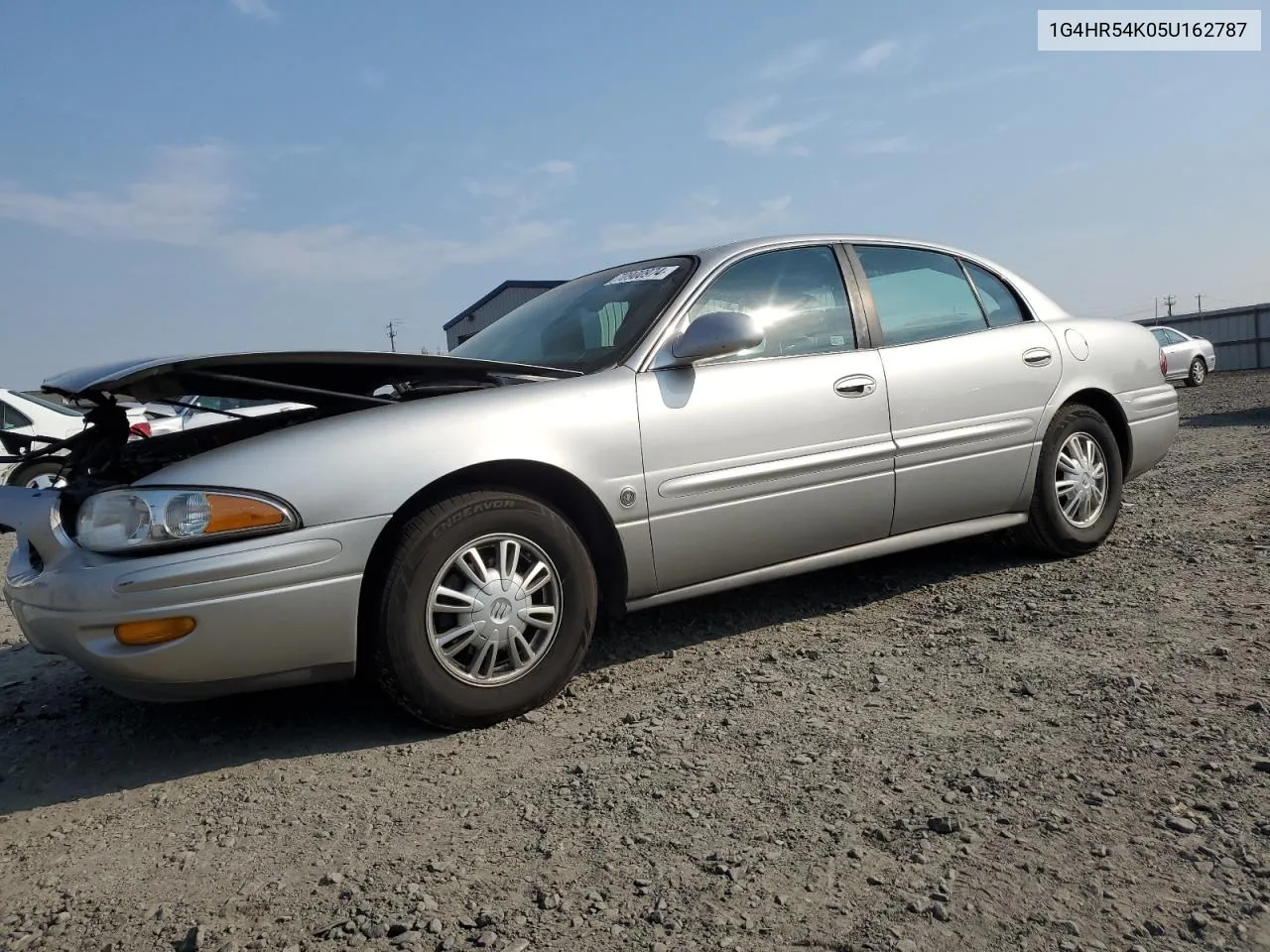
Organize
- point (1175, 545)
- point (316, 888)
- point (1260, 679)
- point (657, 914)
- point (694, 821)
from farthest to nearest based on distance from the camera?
point (1175, 545), point (1260, 679), point (694, 821), point (316, 888), point (657, 914)

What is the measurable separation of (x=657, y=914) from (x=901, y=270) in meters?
3.03

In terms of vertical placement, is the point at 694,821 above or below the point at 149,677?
below

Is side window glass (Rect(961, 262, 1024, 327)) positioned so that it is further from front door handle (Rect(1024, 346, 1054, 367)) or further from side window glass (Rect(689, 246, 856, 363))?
side window glass (Rect(689, 246, 856, 363))

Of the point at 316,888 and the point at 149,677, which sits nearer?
the point at 316,888

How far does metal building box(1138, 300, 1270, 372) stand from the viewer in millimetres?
27922

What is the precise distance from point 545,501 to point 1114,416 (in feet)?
9.84

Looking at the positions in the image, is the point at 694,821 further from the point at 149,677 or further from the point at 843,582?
the point at 843,582

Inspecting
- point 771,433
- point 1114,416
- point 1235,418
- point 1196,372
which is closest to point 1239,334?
point 1196,372

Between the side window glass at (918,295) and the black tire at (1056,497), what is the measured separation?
0.59 meters

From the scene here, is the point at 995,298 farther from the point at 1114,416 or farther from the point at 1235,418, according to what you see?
the point at 1235,418

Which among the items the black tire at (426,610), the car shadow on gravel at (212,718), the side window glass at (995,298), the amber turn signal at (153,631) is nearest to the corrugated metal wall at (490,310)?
the side window glass at (995,298)

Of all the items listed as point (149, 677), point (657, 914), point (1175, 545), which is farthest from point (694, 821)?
point (1175, 545)

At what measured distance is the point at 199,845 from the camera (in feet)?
7.45

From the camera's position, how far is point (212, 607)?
251 cm
